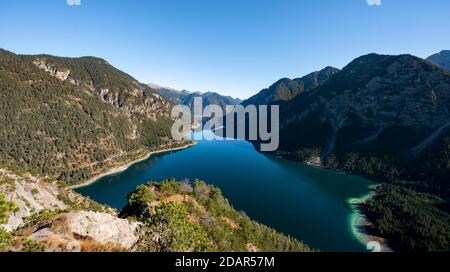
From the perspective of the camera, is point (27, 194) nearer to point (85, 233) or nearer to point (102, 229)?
point (102, 229)

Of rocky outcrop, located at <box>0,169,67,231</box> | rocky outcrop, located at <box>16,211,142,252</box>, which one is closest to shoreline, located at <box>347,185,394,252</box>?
rocky outcrop, located at <box>16,211,142,252</box>

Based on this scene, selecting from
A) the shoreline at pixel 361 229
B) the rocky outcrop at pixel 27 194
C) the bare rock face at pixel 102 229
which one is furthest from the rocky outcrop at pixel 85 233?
the shoreline at pixel 361 229

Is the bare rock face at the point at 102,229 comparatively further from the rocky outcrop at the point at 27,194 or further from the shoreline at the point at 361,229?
the shoreline at the point at 361,229

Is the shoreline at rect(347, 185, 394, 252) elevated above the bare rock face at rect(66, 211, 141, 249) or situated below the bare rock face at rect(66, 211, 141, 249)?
below

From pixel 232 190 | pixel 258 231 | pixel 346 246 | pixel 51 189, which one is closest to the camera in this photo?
pixel 258 231

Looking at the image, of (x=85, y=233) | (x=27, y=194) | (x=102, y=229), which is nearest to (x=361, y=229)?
(x=102, y=229)

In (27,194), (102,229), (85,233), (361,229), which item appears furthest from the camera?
(361,229)

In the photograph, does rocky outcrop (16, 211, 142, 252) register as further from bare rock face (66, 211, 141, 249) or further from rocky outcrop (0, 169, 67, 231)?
rocky outcrop (0, 169, 67, 231)
